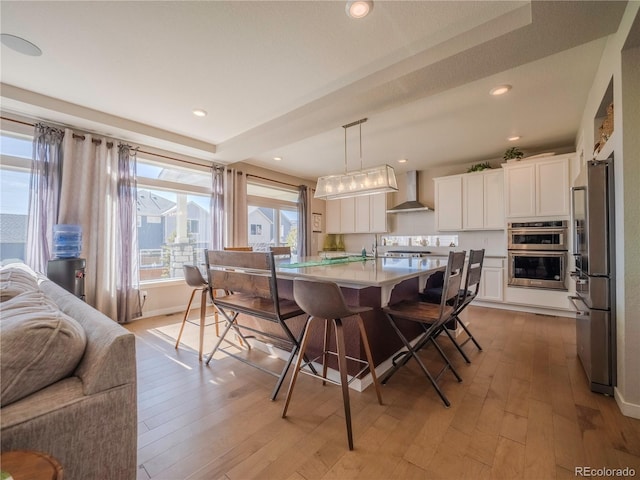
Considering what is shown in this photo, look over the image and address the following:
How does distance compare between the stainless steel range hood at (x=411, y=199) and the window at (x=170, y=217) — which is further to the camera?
the stainless steel range hood at (x=411, y=199)

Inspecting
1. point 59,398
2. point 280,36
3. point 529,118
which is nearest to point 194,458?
point 59,398

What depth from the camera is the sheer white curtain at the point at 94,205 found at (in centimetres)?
322

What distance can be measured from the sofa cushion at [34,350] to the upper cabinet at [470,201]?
17.1 feet

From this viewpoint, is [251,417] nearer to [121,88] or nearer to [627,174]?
[627,174]

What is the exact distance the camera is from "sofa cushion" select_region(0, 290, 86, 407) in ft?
2.36

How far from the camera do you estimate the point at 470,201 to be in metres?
4.79

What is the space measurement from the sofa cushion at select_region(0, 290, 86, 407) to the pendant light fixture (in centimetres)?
303

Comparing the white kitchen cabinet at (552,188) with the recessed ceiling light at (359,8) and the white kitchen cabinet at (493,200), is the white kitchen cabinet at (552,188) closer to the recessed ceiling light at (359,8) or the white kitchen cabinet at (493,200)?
the white kitchen cabinet at (493,200)

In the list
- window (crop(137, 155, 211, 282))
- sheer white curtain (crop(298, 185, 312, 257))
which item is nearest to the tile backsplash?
sheer white curtain (crop(298, 185, 312, 257))

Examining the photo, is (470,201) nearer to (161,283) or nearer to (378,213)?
(378,213)

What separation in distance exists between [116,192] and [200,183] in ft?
4.10

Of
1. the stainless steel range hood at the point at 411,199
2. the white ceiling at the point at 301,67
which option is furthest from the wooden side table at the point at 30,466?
the stainless steel range hood at the point at 411,199

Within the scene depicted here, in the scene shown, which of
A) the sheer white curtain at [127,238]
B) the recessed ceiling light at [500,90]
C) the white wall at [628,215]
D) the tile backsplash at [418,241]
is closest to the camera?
A: the white wall at [628,215]

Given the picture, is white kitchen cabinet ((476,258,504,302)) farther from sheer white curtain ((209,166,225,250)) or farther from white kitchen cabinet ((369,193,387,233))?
sheer white curtain ((209,166,225,250))
